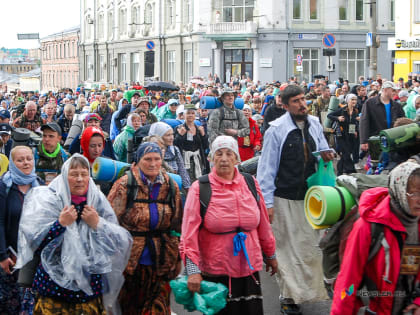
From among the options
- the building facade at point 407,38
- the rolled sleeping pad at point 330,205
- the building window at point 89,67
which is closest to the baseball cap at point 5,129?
the rolled sleeping pad at point 330,205

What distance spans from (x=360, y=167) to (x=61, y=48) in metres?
72.5

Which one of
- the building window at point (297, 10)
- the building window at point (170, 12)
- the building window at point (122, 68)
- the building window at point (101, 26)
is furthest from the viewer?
the building window at point (101, 26)

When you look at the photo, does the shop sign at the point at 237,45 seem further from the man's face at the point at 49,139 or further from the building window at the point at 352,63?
the man's face at the point at 49,139

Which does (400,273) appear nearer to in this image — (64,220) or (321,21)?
(64,220)

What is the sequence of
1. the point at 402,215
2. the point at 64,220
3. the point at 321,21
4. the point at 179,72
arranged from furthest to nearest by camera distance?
1. the point at 179,72
2. the point at 321,21
3. the point at 64,220
4. the point at 402,215

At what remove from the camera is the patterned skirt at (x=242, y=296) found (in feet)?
16.5

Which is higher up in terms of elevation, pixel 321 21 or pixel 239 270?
pixel 321 21

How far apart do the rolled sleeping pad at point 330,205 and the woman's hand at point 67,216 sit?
1678 millimetres

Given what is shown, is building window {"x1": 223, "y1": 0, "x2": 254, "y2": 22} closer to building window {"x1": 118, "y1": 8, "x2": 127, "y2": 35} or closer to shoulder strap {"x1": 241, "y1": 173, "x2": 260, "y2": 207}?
building window {"x1": 118, "y1": 8, "x2": 127, "y2": 35}

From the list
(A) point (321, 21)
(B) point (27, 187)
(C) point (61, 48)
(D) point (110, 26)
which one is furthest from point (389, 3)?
(C) point (61, 48)

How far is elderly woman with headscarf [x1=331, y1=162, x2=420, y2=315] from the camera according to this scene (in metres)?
3.75

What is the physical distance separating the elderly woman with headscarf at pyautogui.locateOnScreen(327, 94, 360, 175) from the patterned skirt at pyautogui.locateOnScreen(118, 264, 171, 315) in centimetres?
929

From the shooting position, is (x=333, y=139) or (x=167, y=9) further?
(x=167, y=9)

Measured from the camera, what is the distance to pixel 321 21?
45.1 metres
